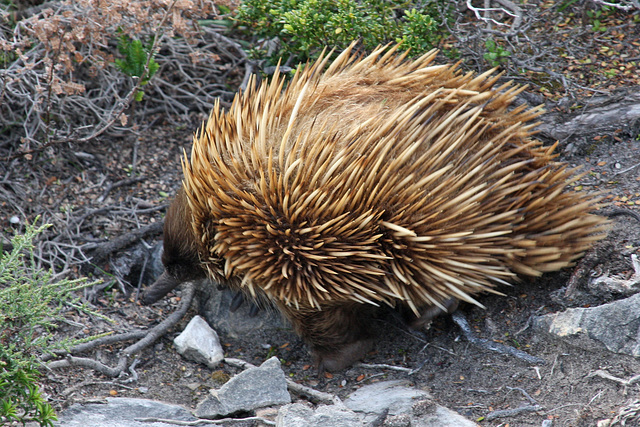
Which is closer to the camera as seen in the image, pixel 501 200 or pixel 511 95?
pixel 501 200

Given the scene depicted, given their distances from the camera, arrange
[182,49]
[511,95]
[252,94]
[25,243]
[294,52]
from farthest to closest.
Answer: [182,49] < [294,52] < [252,94] < [511,95] < [25,243]

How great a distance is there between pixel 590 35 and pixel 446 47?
983mm

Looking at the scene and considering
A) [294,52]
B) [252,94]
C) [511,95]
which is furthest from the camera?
[294,52]

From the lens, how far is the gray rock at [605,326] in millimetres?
2639

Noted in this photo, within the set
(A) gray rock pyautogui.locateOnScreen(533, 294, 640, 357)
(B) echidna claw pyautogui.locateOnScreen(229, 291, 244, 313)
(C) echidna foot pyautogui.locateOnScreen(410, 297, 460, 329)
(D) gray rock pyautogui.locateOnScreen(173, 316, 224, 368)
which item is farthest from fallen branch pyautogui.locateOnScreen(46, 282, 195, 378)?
(A) gray rock pyautogui.locateOnScreen(533, 294, 640, 357)

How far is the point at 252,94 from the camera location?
3262 mm

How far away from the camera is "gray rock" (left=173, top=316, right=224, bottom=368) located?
342cm

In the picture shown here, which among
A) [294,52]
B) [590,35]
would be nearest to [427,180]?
[294,52]

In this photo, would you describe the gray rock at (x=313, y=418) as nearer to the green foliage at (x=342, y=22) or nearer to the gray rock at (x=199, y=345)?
the gray rock at (x=199, y=345)

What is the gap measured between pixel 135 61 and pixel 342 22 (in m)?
1.33

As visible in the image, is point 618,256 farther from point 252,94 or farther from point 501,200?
point 252,94

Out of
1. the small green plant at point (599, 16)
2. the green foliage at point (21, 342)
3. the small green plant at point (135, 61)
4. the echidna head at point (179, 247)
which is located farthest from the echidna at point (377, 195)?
the small green plant at point (599, 16)

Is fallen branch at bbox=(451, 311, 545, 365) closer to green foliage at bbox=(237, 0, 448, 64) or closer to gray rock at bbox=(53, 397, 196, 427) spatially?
gray rock at bbox=(53, 397, 196, 427)

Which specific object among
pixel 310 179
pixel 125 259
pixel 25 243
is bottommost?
pixel 125 259
